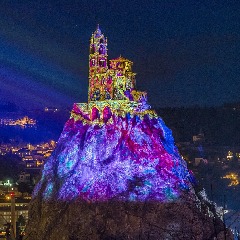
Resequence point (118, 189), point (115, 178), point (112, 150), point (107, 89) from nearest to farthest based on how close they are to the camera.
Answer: point (118, 189)
point (115, 178)
point (112, 150)
point (107, 89)

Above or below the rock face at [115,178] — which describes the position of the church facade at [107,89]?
above

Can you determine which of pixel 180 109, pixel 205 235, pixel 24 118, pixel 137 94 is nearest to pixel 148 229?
pixel 205 235

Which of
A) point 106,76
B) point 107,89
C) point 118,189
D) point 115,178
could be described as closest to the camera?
point 118,189

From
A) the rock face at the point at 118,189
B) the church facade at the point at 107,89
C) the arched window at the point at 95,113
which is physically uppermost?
the church facade at the point at 107,89

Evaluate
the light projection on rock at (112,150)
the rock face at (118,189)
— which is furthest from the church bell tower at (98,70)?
the rock face at (118,189)

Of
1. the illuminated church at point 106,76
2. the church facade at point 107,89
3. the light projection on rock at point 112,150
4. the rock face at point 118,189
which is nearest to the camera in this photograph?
the rock face at point 118,189

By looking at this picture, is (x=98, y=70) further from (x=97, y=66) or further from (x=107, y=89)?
(x=107, y=89)

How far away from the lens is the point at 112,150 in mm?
48250

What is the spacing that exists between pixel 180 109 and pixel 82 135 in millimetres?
96113

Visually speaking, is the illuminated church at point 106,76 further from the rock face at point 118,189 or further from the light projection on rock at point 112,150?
the rock face at point 118,189

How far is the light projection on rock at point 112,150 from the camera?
46094 millimetres

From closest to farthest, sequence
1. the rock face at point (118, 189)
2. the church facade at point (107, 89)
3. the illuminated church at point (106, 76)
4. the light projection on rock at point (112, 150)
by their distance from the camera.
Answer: the rock face at point (118, 189) < the light projection on rock at point (112, 150) < the church facade at point (107, 89) < the illuminated church at point (106, 76)

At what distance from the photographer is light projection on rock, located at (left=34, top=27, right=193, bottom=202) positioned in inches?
1815

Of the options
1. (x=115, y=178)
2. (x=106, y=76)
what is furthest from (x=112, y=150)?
Result: (x=106, y=76)
